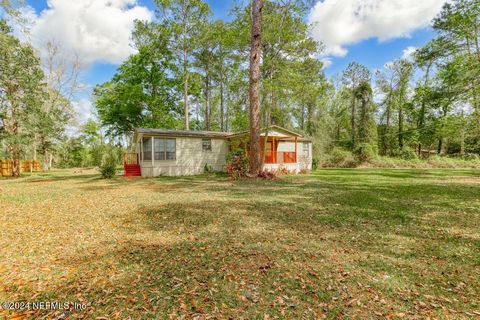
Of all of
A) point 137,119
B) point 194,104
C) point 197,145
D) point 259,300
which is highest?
point 194,104

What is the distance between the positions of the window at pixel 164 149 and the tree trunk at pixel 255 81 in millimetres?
5987

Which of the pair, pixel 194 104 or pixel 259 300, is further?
pixel 194 104

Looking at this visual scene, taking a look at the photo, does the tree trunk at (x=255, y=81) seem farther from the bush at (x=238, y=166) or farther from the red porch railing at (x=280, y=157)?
the red porch railing at (x=280, y=157)

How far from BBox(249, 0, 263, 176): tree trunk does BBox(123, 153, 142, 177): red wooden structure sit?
Result: 8.19 meters

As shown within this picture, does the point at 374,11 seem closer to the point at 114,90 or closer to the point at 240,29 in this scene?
the point at 240,29

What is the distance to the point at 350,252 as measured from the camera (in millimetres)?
3637

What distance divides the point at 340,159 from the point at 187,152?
17.0m

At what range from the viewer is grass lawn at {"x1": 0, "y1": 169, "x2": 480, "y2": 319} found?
2.41 metres

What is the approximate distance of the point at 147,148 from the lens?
15.7 m

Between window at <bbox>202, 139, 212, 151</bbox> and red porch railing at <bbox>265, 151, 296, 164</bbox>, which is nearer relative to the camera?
window at <bbox>202, 139, 212, 151</bbox>

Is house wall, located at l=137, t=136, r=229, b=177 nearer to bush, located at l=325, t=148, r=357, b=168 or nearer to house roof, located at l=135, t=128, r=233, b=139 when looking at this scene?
house roof, located at l=135, t=128, r=233, b=139

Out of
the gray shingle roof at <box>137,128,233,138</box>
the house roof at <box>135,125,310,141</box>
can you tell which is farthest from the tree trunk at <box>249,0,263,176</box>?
the gray shingle roof at <box>137,128,233,138</box>

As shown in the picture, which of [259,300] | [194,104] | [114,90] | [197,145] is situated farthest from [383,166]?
[114,90]

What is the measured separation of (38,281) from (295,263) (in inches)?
130
